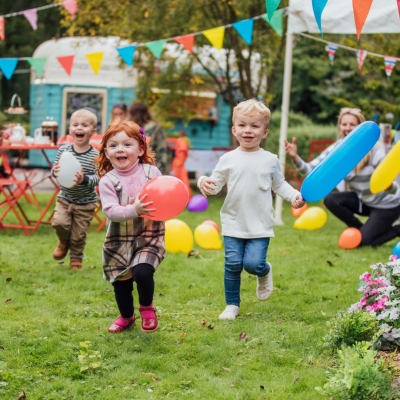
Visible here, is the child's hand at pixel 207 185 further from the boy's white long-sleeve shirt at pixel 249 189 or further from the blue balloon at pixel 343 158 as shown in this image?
the blue balloon at pixel 343 158

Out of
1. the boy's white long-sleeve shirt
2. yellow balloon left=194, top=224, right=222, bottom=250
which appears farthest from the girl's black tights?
yellow balloon left=194, top=224, right=222, bottom=250

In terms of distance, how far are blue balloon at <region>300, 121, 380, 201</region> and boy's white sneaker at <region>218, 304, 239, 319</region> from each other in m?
1.18

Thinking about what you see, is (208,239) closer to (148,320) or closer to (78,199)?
(78,199)

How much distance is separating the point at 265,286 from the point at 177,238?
2194mm

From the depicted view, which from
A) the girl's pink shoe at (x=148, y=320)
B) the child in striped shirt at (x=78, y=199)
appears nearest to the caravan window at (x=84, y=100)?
the child in striped shirt at (x=78, y=199)

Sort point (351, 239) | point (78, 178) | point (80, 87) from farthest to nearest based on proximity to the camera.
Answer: point (80, 87), point (351, 239), point (78, 178)

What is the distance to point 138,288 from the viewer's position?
380cm

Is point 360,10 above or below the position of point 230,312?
above

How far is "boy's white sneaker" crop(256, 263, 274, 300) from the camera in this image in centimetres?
451

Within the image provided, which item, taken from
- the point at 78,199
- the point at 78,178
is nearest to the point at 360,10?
the point at 78,178

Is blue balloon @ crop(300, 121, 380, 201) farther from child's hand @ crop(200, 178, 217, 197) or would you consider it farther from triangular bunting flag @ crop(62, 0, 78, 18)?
triangular bunting flag @ crop(62, 0, 78, 18)

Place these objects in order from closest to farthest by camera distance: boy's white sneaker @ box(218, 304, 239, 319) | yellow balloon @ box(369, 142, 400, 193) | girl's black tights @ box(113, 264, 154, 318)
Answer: girl's black tights @ box(113, 264, 154, 318)
yellow balloon @ box(369, 142, 400, 193)
boy's white sneaker @ box(218, 304, 239, 319)

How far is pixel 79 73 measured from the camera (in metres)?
15.3

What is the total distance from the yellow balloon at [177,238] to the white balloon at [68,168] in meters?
1.60
